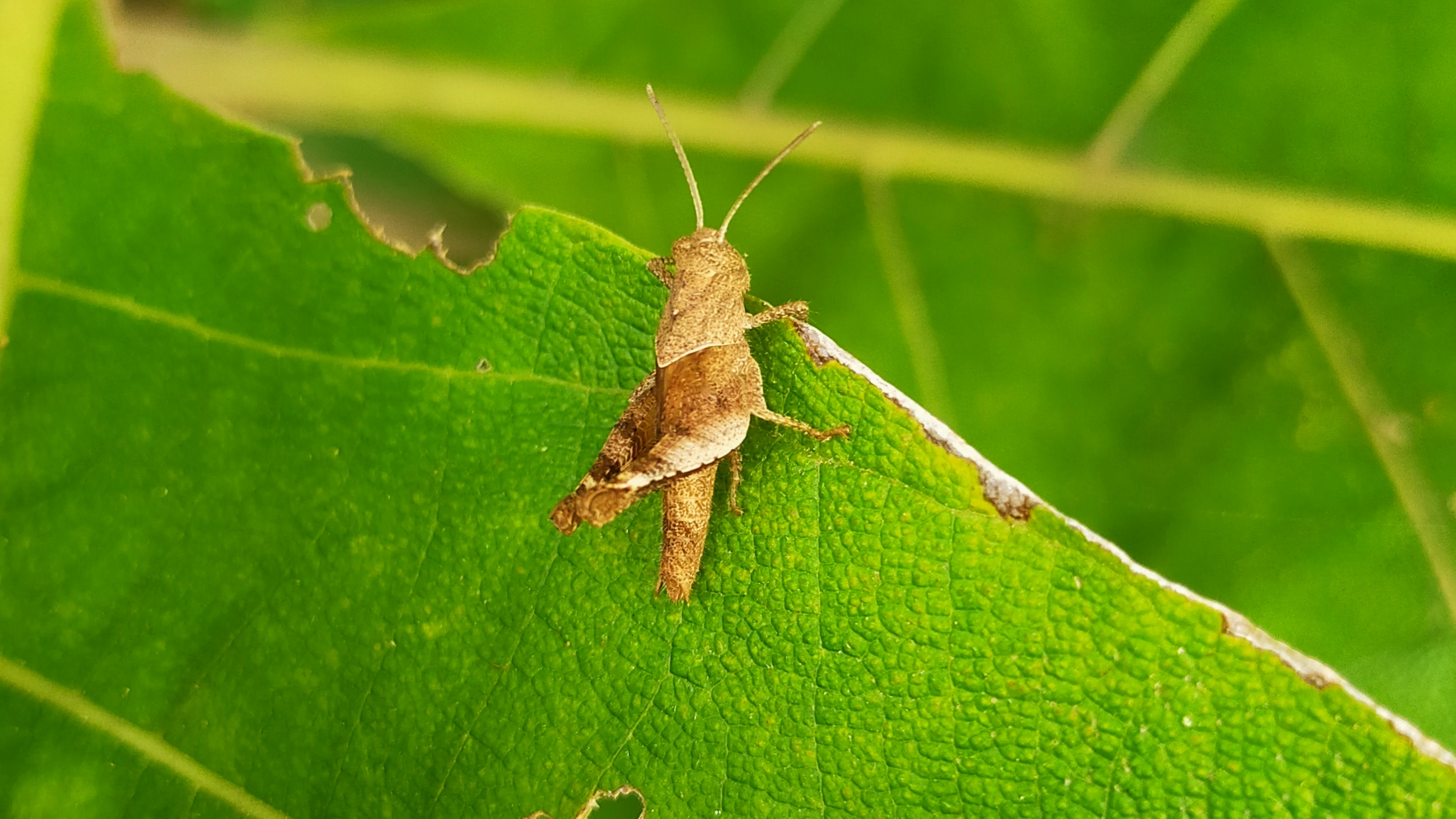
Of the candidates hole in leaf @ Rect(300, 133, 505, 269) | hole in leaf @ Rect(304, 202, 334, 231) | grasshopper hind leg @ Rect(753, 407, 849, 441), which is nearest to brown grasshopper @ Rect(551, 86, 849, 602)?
grasshopper hind leg @ Rect(753, 407, 849, 441)

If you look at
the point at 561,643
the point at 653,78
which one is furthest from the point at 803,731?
the point at 653,78

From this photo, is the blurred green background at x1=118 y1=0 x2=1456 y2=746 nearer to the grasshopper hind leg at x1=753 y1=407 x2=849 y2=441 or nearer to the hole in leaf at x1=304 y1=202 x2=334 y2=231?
the hole in leaf at x1=304 y1=202 x2=334 y2=231

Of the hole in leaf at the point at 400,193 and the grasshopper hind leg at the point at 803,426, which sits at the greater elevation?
the hole in leaf at the point at 400,193

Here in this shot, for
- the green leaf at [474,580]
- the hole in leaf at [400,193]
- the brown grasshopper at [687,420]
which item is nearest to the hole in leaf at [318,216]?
the green leaf at [474,580]

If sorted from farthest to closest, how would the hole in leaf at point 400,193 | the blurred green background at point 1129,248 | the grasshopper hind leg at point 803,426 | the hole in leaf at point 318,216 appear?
1. the hole in leaf at point 400,193
2. the blurred green background at point 1129,248
3. the hole in leaf at point 318,216
4. the grasshopper hind leg at point 803,426

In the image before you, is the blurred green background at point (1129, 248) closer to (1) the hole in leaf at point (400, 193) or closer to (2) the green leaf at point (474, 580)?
(1) the hole in leaf at point (400, 193)

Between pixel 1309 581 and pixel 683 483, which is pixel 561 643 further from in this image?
pixel 1309 581
